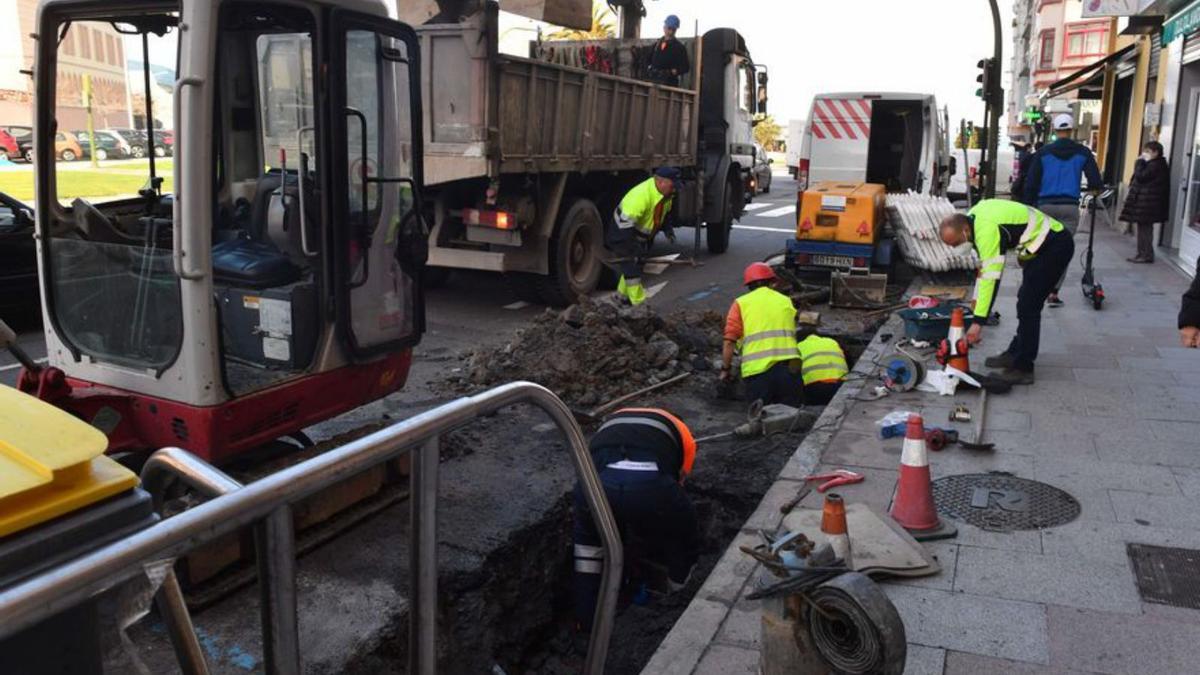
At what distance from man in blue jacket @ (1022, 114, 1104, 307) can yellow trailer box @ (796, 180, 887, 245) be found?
6.51 ft

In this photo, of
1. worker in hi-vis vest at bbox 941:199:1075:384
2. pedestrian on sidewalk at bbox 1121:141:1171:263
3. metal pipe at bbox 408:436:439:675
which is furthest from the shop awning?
metal pipe at bbox 408:436:439:675

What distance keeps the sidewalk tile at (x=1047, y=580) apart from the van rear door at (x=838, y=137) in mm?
10922

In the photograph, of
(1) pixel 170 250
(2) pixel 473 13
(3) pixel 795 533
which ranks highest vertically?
(2) pixel 473 13

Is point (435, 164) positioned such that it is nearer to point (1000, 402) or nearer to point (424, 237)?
point (424, 237)

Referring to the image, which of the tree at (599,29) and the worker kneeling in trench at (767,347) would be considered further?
the tree at (599,29)

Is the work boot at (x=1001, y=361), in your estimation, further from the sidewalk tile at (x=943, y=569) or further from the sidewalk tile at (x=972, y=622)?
the sidewalk tile at (x=972, y=622)

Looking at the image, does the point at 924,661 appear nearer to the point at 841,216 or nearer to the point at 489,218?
the point at 489,218

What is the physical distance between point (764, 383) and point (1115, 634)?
3.50m

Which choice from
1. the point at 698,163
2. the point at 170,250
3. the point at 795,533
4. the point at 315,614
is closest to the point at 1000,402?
the point at 795,533

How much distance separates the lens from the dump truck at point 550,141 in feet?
28.2

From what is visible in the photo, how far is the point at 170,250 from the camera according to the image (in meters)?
3.98

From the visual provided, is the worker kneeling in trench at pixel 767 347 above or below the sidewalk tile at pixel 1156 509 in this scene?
above

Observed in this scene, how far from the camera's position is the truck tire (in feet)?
47.8

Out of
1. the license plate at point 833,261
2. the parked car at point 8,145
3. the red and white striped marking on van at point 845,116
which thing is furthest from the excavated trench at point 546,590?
the parked car at point 8,145
